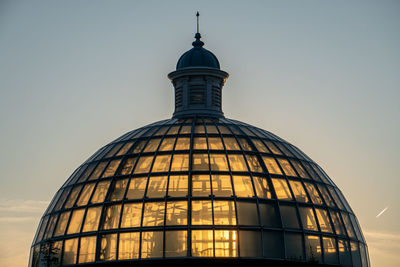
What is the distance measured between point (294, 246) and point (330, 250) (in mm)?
3123

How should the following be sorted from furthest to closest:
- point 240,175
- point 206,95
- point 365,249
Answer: point 206,95, point 365,249, point 240,175

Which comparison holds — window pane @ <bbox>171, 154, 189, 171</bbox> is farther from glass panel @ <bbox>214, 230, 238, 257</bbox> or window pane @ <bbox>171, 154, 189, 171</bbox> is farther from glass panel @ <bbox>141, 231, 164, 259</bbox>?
glass panel @ <bbox>214, 230, 238, 257</bbox>

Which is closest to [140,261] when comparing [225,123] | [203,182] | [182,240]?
[182,240]

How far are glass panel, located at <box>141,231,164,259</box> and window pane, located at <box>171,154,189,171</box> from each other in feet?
16.6

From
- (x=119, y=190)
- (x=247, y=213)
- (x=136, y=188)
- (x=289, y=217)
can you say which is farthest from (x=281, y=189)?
(x=119, y=190)

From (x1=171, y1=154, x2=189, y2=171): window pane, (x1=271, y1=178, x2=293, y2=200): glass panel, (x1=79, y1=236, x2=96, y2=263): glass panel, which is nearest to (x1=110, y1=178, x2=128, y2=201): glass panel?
(x1=79, y1=236, x2=96, y2=263): glass panel

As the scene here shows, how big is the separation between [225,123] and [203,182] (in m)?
8.66

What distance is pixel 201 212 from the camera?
53312mm

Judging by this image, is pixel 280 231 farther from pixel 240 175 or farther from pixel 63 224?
pixel 63 224

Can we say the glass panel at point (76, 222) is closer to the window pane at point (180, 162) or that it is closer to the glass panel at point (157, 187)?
the glass panel at point (157, 187)

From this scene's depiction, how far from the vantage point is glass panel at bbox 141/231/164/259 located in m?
52.1

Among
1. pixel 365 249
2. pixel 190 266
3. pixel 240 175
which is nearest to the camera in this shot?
pixel 190 266

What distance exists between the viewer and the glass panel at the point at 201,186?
5416 centimetres

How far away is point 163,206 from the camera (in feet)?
176
